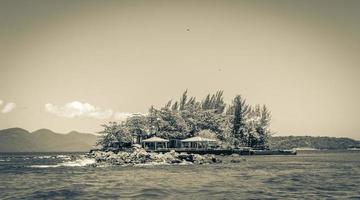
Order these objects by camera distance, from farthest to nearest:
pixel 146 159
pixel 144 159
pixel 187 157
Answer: pixel 187 157
pixel 146 159
pixel 144 159

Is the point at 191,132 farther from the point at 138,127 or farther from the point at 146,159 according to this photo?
Answer: the point at 146,159

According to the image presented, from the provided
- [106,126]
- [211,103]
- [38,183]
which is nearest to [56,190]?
[38,183]

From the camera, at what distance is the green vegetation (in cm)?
12744

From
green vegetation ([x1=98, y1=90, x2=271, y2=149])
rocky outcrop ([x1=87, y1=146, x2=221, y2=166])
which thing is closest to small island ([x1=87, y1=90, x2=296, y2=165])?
green vegetation ([x1=98, y1=90, x2=271, y2=149])

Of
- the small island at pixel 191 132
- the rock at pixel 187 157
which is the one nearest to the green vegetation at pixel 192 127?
the small island at pixel 191 132

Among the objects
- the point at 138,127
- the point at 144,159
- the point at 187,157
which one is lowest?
the point at 144,159

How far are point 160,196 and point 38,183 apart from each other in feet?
55.3

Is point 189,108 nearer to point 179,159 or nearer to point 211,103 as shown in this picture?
point 211,103

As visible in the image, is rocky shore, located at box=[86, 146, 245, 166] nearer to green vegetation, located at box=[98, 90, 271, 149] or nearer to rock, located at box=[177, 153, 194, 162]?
rock, located at box=[177, 153, 194, 162]

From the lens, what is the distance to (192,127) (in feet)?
430

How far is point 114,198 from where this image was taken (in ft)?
112

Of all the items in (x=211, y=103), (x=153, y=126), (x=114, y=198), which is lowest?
(x=114, y=198)

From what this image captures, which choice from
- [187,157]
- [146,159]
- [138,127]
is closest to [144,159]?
[146,159]

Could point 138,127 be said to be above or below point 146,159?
above
